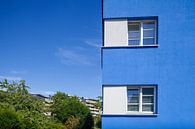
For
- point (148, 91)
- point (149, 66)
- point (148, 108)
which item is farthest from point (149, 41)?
point (148, 108)

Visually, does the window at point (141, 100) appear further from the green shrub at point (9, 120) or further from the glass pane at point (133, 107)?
the green shrub at point (9, 120)

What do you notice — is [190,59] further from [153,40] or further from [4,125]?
[4,125]

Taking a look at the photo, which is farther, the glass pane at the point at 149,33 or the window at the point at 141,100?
the glass pane at the point at 149,33

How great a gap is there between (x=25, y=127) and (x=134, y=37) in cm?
1448

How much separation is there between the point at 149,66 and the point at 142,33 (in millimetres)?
1407

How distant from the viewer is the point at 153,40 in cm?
1463

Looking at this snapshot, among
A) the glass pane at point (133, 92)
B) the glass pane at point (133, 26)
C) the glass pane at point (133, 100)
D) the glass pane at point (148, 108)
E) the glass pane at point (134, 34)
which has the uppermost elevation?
the glass pane at point (133, 26)

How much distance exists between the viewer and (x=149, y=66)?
46.6ft

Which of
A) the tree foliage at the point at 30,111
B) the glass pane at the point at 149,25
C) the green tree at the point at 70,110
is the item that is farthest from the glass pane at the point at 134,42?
the green tree at the point at 70,110

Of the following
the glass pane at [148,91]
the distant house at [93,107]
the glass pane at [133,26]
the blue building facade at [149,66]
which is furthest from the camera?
the distant house at [93,107]

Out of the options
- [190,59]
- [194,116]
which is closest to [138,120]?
[194,116]

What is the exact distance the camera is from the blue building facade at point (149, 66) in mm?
13953

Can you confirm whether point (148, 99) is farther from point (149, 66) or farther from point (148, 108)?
point (149, 66)

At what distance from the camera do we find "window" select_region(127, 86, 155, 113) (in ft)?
46.3
